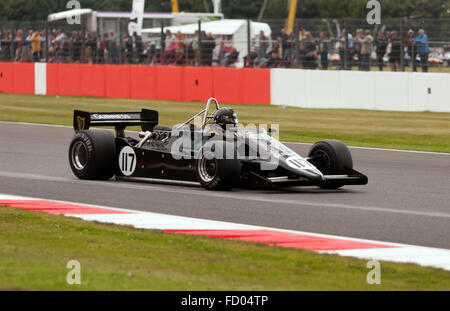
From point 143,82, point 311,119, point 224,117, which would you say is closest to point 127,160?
point 224,117

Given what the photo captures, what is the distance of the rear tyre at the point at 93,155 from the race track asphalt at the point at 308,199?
6.1 inches

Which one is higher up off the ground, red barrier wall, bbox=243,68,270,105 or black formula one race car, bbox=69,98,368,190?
red barrier wall, bbox=243,68,270,105

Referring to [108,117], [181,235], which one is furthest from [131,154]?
[181,235]

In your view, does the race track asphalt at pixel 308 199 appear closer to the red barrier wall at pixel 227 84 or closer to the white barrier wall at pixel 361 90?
the white barrier wall at pixel 361 90

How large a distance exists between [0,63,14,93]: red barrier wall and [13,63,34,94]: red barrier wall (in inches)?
5.1

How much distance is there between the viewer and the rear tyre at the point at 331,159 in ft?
38.1

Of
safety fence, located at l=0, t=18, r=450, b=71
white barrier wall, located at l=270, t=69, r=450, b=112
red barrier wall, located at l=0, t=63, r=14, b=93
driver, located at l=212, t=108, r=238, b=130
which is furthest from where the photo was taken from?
red barrier wall, located at l=0, t=63, r=14, b=93

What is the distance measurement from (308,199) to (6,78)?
80.2 ft

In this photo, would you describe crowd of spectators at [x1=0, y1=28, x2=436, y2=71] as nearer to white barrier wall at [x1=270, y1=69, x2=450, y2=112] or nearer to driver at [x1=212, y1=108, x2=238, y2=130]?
white barrier wall at [x1=270, y1=69, x2=450, y2=112]

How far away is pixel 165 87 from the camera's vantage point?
1143 inches

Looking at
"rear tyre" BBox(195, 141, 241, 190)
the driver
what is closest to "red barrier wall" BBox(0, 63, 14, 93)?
the driver

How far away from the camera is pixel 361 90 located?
24.3 meters

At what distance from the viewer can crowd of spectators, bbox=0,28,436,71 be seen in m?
24.3
